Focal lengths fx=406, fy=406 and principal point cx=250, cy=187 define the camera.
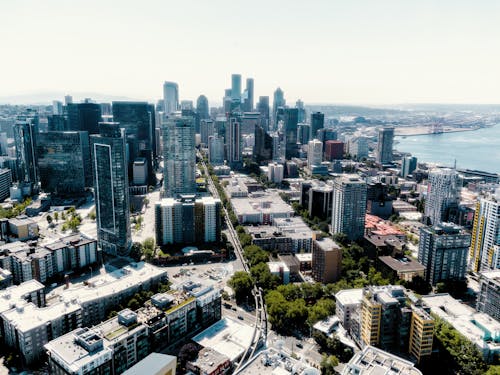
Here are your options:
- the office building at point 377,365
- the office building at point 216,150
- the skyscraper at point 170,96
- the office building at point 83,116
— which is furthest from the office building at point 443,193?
the skyscraper at point 170,96

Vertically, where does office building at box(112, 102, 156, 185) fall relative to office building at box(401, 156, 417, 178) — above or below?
above

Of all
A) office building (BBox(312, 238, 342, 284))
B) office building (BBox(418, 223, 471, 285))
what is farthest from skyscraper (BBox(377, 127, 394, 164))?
office building (BBox(312, 238, 342, 284))

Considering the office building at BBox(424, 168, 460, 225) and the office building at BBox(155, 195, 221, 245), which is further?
the office building at BBox(424, 168, 460, 225)

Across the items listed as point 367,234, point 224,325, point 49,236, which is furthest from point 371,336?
point 49,236

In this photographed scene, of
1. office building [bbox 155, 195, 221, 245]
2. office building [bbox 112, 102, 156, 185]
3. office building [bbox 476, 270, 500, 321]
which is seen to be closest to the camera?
office building [bbox 476, 270, 500, 321]

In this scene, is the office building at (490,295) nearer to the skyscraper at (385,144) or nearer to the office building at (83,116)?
the skyscraper at (385,144)

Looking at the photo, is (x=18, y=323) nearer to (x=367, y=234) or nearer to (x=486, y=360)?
(x=486, y=360)

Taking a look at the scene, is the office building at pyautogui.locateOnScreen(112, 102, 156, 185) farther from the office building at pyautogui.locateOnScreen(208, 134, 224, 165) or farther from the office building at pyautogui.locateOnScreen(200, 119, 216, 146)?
the office building at pyautogui.locateOnScreen(200, 119, 216, 146)

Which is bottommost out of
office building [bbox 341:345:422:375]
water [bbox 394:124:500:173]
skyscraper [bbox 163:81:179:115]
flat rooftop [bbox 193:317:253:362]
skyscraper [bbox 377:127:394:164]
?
flat rooftop [bbox 193:317:253:362]

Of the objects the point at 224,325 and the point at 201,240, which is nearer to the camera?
the point at 224,325
